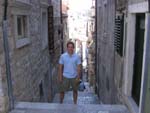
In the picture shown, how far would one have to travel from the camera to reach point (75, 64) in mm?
4824

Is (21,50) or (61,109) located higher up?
(21,50)

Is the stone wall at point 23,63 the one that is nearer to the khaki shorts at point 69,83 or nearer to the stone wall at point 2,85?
the stone wall at point 2,85

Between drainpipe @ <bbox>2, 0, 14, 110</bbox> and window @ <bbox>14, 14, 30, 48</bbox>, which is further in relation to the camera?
window @ <bbox>14, 14, 30, 48</bbox>

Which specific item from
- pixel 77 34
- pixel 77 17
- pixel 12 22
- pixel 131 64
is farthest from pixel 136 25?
pixel 77 17

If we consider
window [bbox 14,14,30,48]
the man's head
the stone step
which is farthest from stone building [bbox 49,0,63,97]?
the stone step

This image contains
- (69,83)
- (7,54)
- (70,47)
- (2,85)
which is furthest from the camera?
(69,83)

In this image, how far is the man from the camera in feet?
15.7

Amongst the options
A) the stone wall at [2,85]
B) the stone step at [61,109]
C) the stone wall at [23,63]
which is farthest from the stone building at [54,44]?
the stone wall at [2,85]

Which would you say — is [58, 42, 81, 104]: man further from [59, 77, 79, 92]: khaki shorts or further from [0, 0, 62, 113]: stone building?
[0, 0, 62, 113]: stone building

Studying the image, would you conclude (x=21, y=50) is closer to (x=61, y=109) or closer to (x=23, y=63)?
(x=23, y=63)

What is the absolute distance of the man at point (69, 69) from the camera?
4.80 meters

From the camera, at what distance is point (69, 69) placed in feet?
15.9

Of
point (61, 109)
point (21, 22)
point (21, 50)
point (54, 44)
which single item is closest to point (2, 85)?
point (61, 109)

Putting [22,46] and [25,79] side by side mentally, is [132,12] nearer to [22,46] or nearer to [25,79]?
[22,46]
